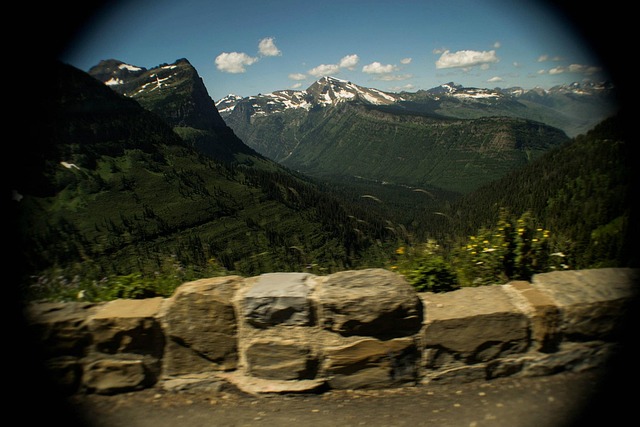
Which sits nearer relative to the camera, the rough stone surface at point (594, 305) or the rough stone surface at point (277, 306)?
the rough stone surface at point (594, 305)

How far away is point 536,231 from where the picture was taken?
16.6 feet

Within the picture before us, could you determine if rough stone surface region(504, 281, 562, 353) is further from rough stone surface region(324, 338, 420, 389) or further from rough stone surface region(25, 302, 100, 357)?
rough stone surface region(25, 302, 100, 357)

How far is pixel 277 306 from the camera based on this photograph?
3.86 meters

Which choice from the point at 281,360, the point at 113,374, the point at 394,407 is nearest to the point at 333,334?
the point at 281,360

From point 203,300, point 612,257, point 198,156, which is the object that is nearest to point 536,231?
point 612,257

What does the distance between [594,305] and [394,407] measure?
2.36 m

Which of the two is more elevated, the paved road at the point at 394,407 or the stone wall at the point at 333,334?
the stone wall at the point at 333,334

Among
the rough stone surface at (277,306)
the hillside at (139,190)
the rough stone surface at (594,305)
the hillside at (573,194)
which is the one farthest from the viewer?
the hillside at (139,190)

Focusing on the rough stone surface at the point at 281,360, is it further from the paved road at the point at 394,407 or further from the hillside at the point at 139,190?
the hillside at the point at 139,190

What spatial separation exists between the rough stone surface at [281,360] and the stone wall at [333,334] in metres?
0.01

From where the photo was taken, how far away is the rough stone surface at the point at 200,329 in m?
3.98

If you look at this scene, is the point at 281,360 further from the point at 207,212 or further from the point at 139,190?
the point at 139,190

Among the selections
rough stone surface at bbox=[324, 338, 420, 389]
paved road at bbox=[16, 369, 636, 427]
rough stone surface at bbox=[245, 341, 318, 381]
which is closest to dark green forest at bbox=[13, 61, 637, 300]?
rough stone surface at bbox=[324, 338, 420, 389]

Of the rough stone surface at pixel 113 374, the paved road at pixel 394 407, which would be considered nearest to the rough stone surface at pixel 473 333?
the paved road at pixel 394 407
